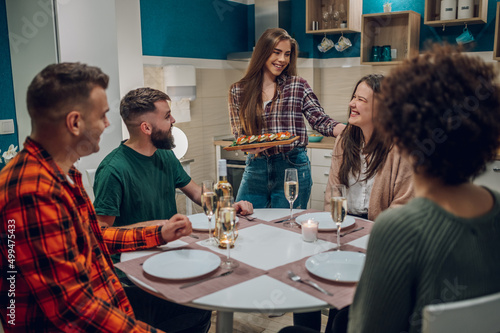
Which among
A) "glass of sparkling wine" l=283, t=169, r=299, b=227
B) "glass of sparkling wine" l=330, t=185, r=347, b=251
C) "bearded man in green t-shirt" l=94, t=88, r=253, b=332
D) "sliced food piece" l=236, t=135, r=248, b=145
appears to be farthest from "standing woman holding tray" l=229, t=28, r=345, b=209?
"glass of sparkling wine" l=330, t=185, r=347, b=251

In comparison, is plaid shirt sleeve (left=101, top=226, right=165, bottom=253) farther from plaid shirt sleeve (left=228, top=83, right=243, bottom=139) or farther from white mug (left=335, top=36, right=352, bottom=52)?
white mug (left=335, top=36, right=352, bottom=52)

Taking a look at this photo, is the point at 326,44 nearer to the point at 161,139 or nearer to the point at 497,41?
the point at 497,41

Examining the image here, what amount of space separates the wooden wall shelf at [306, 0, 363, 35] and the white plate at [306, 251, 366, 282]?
3211mm

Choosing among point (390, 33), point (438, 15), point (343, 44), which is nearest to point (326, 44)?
point (343, 44)

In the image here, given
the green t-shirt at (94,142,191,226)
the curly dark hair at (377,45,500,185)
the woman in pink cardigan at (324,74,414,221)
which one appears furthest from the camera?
the woman in pink cardigan at (324,74,414,221)

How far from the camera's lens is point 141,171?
1.97m

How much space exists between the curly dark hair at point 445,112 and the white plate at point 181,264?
0.72 metres

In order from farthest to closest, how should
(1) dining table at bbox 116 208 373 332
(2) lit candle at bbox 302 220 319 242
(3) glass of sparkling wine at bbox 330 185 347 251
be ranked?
(2) lit candle at bbox 302 220 319 242
(3) glass of sparkling wine at bbox 330 185 347 251
(1) dining table at bbox 116 208 373 332

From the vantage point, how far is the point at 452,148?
827mm

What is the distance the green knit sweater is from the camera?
2.66 feet

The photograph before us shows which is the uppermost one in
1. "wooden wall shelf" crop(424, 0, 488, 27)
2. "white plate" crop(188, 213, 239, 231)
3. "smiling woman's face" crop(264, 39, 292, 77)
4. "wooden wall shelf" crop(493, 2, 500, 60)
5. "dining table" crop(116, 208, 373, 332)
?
"wooden wall shelf" crop(424, 0, 488, 27)

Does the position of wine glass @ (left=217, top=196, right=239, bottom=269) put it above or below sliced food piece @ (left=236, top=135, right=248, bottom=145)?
below

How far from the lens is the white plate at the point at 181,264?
1.30m

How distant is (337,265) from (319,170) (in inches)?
111
